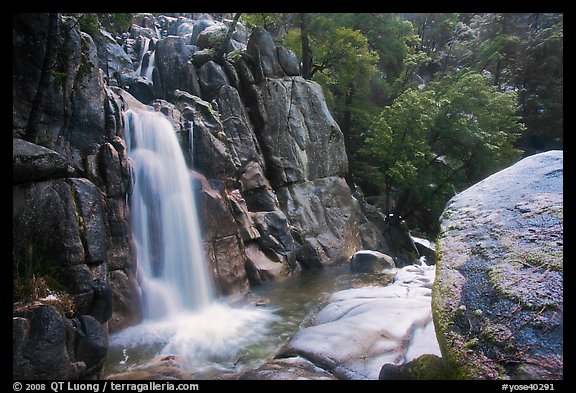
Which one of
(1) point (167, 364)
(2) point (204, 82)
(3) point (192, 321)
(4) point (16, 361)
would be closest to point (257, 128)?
(2) point (204, 82)

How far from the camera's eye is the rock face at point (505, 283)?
2555mm

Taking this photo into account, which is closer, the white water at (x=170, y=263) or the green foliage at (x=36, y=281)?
the green foliage at (x=36, y=281)

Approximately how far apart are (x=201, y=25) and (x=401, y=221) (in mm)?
17779

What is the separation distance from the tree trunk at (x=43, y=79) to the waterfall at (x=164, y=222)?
288cm

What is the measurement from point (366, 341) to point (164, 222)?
7069 mm

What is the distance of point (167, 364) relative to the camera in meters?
Answer: 6.74

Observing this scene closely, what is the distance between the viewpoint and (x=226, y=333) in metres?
8.49

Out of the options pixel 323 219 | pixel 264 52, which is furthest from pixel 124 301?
pixel 264 52

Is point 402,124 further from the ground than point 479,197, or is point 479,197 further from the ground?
point 402,124

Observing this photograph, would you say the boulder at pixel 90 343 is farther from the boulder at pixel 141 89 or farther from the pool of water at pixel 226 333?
the boulder at pixel 141 89

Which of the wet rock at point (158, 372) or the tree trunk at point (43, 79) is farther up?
the tree trunk at point (43, 79)

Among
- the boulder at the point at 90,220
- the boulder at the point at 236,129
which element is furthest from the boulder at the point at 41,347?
the boulder at the point at 236,129

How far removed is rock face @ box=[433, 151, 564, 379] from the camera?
2.55m

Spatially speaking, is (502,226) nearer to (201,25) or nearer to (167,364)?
(167,364)
